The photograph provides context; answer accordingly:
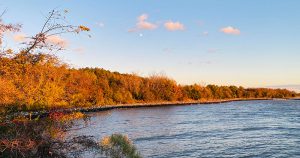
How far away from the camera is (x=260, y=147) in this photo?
33469mm

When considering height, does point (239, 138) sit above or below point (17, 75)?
below

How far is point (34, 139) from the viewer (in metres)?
11.3

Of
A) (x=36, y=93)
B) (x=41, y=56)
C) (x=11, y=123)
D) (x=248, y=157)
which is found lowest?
(x=248, y=157)

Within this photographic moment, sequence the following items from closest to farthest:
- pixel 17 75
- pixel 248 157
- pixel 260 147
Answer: pixel 17 75
pixel 248 157
pixel 260 147

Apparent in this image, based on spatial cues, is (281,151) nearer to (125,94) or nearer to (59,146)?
(59,146)

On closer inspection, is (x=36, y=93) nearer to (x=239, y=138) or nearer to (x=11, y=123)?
(x=11, y=123)

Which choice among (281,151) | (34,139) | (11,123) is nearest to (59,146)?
(34,139)

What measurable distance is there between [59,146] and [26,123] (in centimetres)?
124

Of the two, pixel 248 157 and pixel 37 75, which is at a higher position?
pixel 37 75

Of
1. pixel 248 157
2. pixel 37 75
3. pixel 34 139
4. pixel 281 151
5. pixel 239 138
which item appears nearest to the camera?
pixel 34 139

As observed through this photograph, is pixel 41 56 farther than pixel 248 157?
No

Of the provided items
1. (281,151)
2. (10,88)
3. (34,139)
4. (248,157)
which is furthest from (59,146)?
(281,151)

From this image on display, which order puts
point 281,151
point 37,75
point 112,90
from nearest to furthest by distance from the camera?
point 37,75 < point 281,151 < point 112,90

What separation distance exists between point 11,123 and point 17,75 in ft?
4.98
